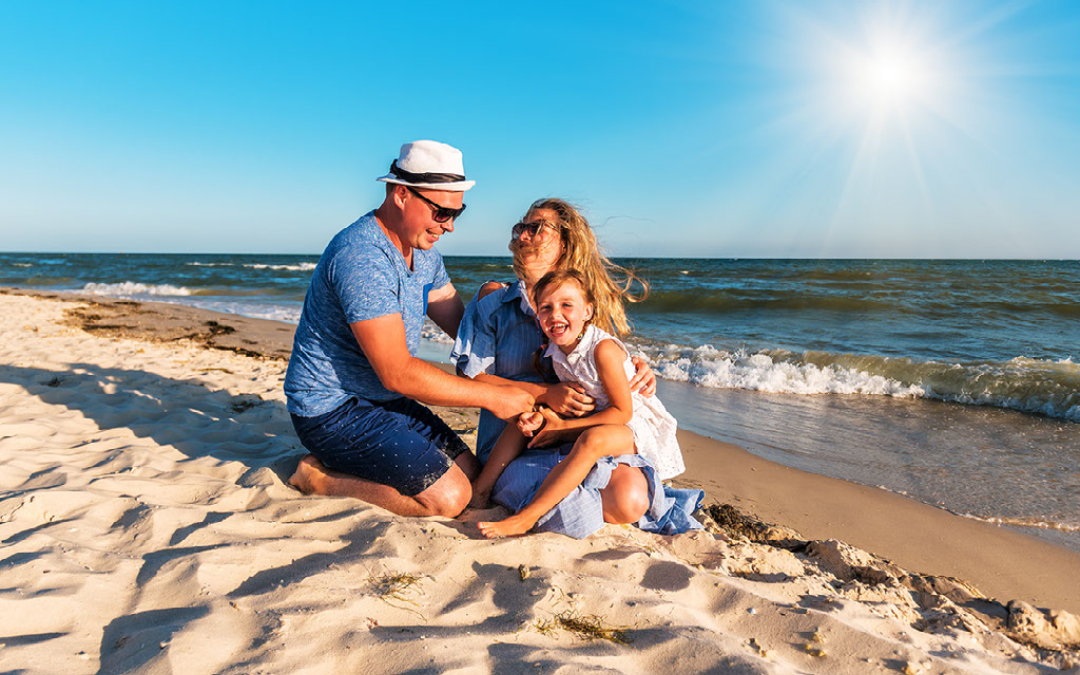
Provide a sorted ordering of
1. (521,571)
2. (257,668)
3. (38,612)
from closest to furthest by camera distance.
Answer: (257,668) → (38,612) → (521,571)

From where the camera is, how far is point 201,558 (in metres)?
2.21

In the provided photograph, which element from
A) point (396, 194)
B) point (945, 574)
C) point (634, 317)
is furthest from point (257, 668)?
point (634, 317)

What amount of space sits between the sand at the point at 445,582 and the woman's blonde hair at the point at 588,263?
3.57ft

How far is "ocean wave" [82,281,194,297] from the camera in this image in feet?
65.4

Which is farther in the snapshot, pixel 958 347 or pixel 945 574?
pixel 958 347

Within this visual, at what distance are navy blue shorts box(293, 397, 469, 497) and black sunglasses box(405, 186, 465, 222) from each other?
999 mm

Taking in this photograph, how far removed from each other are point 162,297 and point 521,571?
811 inches

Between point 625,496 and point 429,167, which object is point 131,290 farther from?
point 625,496

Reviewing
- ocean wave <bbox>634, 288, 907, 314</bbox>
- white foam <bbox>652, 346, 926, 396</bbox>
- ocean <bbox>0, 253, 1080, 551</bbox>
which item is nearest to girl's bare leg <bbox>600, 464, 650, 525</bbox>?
ocean <bbox>0, 253, 1080, 551</bbox>

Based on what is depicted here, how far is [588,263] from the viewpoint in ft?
10.7

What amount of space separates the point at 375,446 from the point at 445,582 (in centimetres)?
90

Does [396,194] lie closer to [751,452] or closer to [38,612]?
[38,612]

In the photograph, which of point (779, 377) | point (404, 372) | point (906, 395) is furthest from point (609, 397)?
point (906, 395)

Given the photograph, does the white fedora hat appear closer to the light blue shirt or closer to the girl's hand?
the light blue shirt
